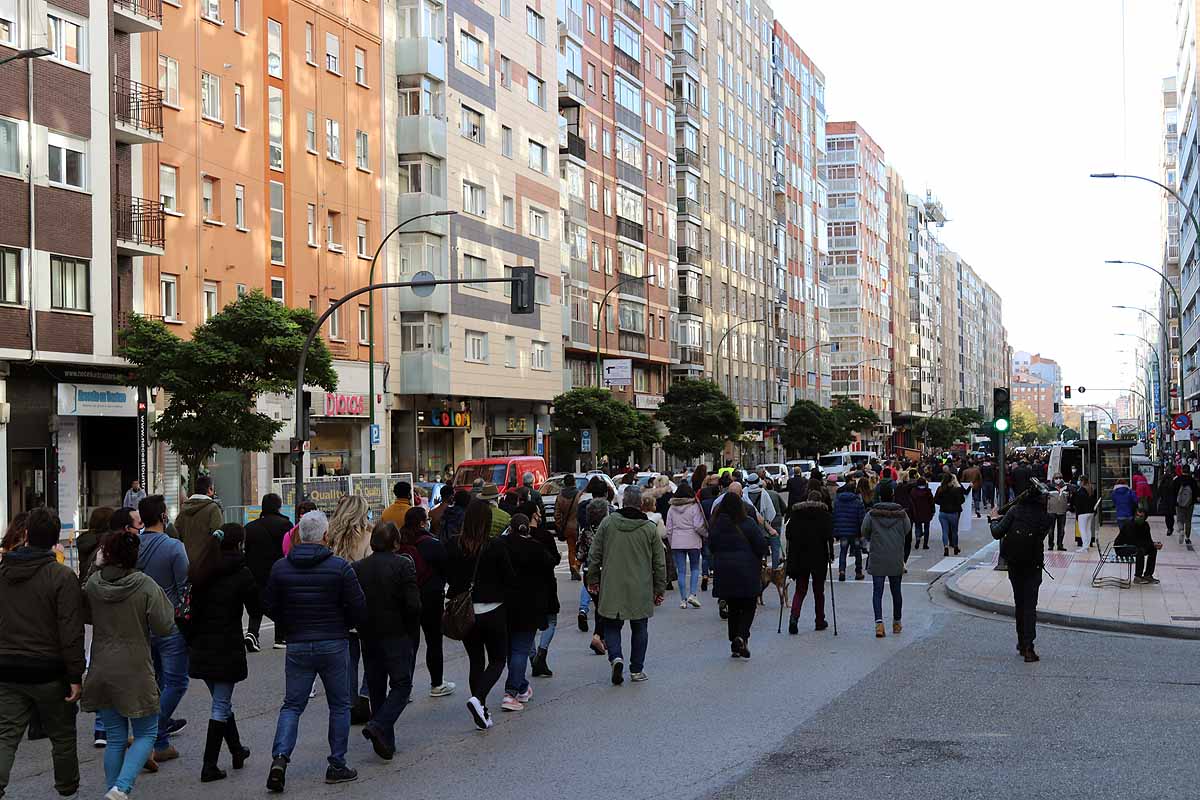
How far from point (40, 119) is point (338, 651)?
25.0 meters

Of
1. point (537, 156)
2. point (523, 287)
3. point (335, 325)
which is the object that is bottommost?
point (523, 287)

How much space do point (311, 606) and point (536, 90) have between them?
5134 cm

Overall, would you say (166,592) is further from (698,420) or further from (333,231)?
(698,420)

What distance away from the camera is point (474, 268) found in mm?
51219

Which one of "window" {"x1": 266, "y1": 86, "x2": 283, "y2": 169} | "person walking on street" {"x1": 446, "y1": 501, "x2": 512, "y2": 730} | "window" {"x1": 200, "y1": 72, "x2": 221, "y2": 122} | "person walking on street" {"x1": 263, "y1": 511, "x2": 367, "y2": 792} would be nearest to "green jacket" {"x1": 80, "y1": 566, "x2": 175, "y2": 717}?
"person walking on street" {"x1": 263, "y1": 511, "x2": 367, "y2": 792}

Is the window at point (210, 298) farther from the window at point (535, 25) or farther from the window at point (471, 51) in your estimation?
the window at point (535, 25)

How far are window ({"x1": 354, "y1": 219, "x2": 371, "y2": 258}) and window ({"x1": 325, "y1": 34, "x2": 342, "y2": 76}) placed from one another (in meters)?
4.88

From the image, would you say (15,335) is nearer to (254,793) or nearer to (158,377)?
(158,377)

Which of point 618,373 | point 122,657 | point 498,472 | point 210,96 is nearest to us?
point 122,657

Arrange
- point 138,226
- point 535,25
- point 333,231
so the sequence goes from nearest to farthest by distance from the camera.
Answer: point 138,226
point 333,231
point 535,25

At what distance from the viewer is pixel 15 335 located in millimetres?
29016

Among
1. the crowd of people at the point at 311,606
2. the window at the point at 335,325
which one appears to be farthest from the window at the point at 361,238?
the crowd of people at the point at 311,606

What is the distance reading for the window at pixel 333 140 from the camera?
43.5 metres

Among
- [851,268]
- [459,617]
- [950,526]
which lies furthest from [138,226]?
[851,268]
